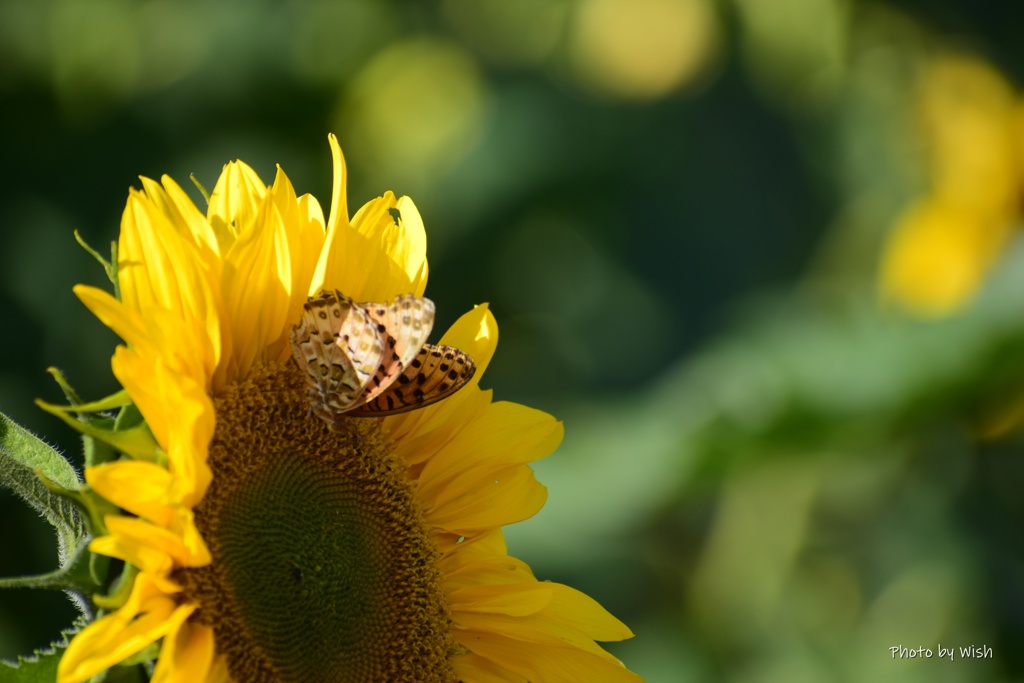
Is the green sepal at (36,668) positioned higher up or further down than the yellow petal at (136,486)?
further down

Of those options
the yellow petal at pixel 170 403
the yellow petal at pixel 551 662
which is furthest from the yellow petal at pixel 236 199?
the yellow petal at pixel 551 662

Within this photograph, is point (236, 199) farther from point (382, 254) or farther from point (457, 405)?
point (457, 405)

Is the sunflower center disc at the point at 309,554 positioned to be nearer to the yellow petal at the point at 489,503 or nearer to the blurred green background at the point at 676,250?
the yellow petal at the point at 489,503

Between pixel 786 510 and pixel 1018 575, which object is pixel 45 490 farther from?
pixel 1018 575

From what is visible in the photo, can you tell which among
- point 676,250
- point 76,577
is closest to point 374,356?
point 76,577

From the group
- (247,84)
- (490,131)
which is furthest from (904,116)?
(247,84)
